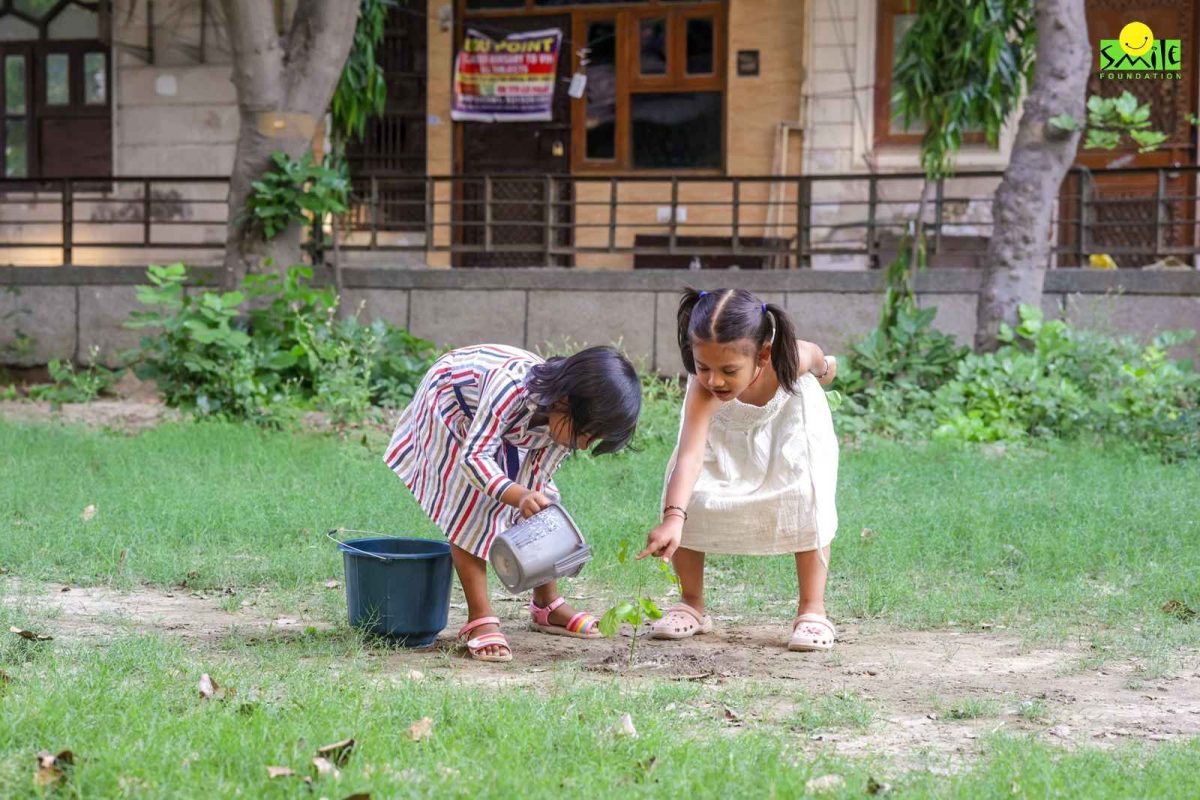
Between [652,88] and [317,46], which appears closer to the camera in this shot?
[317,46]

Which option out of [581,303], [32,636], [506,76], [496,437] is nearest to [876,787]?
[496,437]

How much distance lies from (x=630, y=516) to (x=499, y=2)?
911cm

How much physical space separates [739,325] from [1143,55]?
10298 millimetres

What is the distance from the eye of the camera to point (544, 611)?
14.4ft

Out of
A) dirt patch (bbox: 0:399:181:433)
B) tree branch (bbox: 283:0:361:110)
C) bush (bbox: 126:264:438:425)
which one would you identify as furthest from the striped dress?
tree branch (bbox: 283:0:361:110)

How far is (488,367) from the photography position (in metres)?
4.02

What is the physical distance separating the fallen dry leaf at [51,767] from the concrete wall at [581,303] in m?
8.19

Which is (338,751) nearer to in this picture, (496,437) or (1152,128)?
(496,437)

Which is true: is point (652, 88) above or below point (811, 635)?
above

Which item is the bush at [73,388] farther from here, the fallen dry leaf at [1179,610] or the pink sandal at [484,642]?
the fallen dry leaf at [1179,610]

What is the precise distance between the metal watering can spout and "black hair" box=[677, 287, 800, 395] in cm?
64

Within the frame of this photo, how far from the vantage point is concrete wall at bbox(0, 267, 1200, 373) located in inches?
414

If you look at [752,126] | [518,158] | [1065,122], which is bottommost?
[1065,122]

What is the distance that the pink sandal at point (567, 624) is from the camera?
4.32 metres
